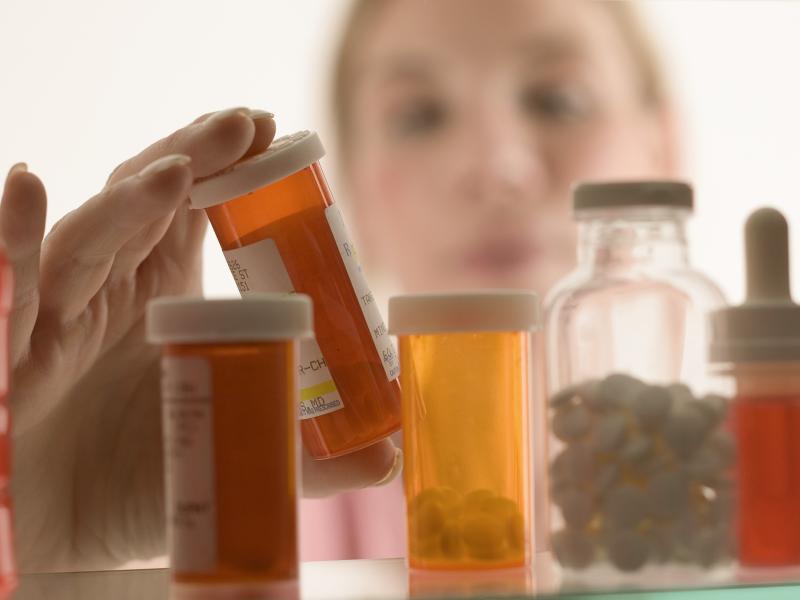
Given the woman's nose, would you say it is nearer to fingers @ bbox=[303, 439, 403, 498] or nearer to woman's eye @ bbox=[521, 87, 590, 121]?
woman's eye @ bbox=[521, 87, 590, 121]

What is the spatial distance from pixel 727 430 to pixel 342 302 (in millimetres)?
212

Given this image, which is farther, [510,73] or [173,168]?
[510,73]

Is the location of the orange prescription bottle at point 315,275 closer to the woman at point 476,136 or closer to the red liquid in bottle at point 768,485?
the red liquid in bottle at point 768,485

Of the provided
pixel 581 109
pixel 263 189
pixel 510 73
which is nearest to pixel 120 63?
pixel 510 73

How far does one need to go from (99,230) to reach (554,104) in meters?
1.39

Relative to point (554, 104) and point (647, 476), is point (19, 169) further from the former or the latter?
point (554, 104)

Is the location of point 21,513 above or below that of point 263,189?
below

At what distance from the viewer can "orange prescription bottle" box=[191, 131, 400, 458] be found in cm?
52

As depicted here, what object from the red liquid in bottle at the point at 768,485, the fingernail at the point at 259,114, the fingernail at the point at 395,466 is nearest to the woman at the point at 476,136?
the fingernail at the point at 395,466

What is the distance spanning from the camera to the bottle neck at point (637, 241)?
19.0 inches

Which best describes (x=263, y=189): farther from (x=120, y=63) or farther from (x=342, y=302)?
(x=120, y=63)

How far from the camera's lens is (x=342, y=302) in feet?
1.76

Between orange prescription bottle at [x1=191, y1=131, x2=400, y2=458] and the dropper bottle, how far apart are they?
184mm

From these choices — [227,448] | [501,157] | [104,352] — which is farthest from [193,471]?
[501,157]
